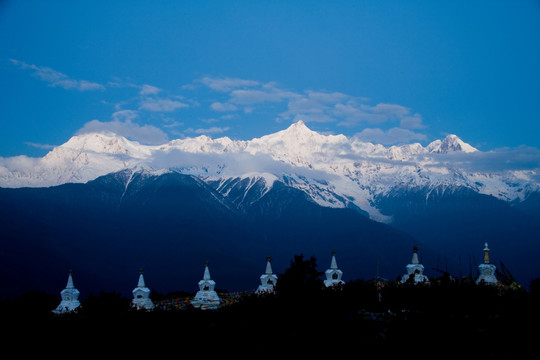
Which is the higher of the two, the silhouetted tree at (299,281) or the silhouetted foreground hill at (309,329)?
the silhouetted tree at (299,281)

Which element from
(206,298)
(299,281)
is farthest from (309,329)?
(206,298)

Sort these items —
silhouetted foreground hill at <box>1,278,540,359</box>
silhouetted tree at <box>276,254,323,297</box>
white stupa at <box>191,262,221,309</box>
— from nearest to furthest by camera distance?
silhouetted foreground hill at <box>1,278,540,359</box> → silhouetted tree at <box>276,254,323,297</box> → white stupa at <box>191,262,221,309</box>

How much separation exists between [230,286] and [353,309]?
142 metres

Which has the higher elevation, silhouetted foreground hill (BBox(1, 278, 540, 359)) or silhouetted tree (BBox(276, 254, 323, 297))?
silhouetted tree (BBox(276, 254, 323, 297))

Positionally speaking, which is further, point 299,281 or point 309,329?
point 299,281

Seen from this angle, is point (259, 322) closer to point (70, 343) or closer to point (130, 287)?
point (70, 343)

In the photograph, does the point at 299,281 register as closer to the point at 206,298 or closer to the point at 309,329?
the point at 309,329

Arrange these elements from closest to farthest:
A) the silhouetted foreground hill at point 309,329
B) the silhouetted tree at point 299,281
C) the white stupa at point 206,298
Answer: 1. the silhouetted foreground hill at point 309,329
2. the silhouetted tree at point 299,281
3. the white stupa at point 206,298

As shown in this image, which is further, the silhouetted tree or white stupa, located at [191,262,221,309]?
white stupa, located at [191,262,221,309]

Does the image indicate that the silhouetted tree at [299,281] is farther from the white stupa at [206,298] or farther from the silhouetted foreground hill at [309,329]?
the white stupa at [206,298]

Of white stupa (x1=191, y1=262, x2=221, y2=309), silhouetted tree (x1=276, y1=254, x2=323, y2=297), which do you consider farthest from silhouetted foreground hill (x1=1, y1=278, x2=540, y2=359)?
white stupa (x1=191, y1=262, x2=221, y2=309)

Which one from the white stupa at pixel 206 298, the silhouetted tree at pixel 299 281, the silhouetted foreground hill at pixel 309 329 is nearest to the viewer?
the silhouetted foreground hill at pixel 309 329

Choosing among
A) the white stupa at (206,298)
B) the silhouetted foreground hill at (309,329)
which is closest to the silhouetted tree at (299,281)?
the silhouetted foreground hill at (309,329)

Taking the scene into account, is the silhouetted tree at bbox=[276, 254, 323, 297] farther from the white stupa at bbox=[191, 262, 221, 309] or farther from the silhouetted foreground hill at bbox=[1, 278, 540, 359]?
the white stupa at bbox=[191, 262, 221, 309]
